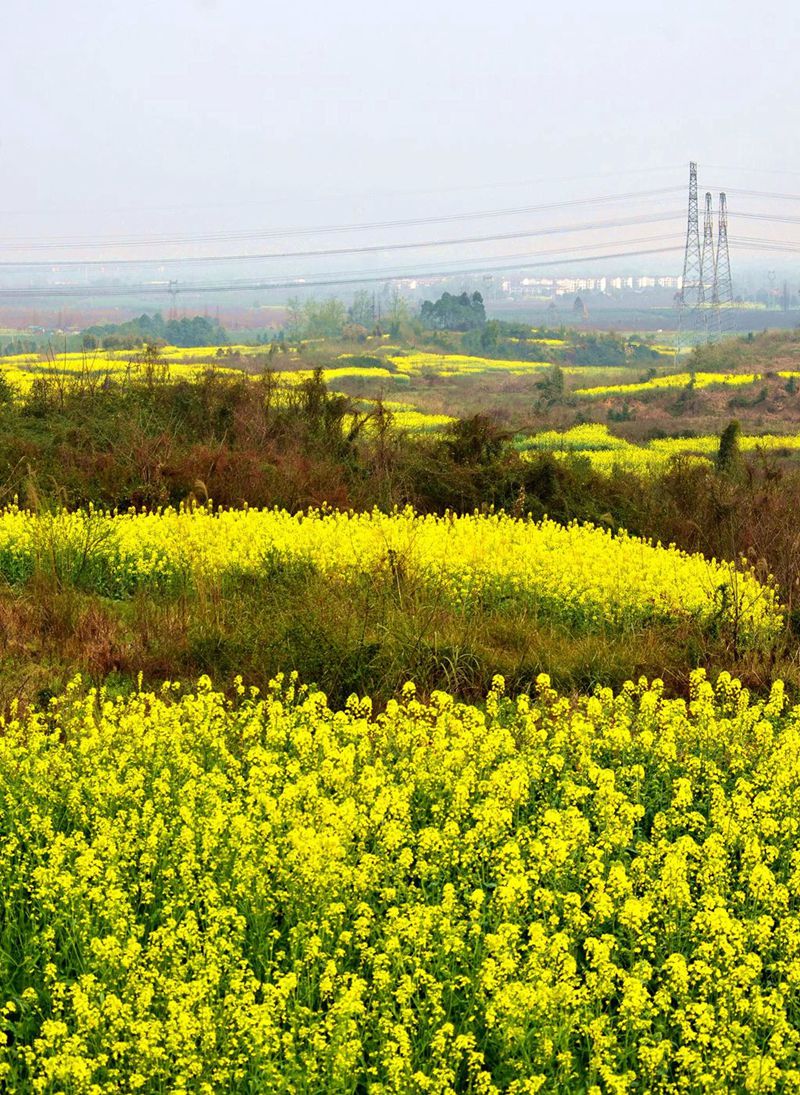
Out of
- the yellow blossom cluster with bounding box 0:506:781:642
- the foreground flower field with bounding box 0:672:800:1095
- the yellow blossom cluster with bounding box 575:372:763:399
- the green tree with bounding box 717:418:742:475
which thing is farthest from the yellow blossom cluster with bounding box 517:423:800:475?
the foreground flower field with bounding box 0:672:800:1095

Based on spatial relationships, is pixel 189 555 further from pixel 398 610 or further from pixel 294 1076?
pixel 294 1076

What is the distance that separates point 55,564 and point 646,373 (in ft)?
151

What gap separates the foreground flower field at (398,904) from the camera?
3982 mm

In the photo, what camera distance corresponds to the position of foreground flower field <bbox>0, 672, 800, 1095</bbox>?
398cm

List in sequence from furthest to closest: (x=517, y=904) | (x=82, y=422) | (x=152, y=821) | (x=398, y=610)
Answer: (x=82, y=422) → (x=398, y=610) → (x=152, y=821) → (x=517, y=904)

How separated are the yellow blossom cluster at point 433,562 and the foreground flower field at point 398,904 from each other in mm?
3278

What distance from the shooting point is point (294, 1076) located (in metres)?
3.85

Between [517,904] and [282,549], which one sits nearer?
[517,904]

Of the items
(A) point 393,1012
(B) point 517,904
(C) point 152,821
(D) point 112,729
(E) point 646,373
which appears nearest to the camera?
(A) point 393,1012

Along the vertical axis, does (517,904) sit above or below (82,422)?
below

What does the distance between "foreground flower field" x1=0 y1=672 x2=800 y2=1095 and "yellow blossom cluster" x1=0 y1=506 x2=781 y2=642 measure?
3.28 m

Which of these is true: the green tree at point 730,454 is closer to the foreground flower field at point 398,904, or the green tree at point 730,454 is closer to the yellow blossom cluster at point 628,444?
the yellow blossom cluster at point 628,444

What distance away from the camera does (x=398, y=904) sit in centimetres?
522

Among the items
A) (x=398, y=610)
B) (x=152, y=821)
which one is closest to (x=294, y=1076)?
(x=152, y=821)
